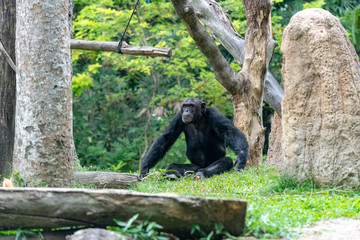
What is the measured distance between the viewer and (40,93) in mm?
4676

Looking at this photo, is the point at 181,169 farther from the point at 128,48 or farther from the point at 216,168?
the point at 128,48

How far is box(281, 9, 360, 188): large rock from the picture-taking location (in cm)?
573

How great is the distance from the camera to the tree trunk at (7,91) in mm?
6332

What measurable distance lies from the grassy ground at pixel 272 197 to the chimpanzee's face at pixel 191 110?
3.72 ft

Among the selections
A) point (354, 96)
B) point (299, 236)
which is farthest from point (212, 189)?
point (299, 236)

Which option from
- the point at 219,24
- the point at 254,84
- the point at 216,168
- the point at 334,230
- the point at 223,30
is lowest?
the point at 216,168

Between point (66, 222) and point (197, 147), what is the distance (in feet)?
18.1

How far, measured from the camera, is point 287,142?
606 centimetres

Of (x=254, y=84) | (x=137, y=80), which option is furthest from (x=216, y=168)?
(x=137, y=80)

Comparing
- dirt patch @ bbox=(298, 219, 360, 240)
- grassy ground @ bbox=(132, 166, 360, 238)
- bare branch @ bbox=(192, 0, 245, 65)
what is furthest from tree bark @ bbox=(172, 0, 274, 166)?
dirt patch @ bbox=(298, 219, 360, 240)

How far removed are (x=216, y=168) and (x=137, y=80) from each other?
10370 millimetres

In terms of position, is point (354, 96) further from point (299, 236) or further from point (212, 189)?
point (299, 236)

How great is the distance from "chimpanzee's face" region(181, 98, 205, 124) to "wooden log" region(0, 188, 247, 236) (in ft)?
16.4

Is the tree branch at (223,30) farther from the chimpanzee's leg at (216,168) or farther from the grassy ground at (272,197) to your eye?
the grassy ground at (272,197)
